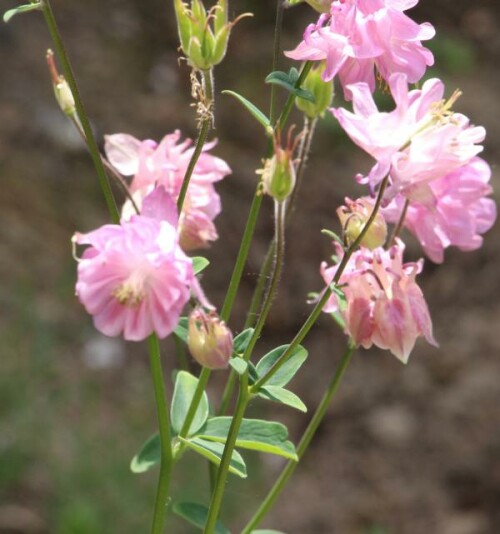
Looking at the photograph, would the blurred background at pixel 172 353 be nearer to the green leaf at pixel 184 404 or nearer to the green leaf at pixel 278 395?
the green leaf at pixel 184 404

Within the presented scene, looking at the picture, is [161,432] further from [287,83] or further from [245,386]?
[287,83]

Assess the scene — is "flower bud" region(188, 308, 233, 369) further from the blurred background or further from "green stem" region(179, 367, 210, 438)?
the blurred background

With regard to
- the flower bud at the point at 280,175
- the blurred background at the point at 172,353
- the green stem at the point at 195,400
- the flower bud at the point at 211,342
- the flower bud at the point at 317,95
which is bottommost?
the blurred background at the point at 172,353

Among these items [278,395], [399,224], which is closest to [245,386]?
[278,395]

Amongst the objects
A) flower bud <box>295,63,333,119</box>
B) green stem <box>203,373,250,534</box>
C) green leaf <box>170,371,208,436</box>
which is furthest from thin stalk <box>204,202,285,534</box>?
flower bud <box>295,63,333,119</box>

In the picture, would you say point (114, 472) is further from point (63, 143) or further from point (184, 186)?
point (184, 186)

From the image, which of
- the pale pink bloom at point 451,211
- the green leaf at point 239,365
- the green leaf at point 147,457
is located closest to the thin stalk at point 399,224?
the pale pink bloom at point 451,211

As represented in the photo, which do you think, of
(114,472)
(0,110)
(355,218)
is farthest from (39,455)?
(355,218)
